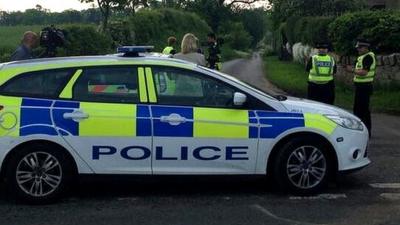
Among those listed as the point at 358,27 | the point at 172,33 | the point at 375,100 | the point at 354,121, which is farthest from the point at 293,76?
the point at 354,121

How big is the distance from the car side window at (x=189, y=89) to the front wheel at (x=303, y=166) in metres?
0.77

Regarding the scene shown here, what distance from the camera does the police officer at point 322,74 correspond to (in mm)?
10852

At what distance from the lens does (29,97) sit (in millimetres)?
6402

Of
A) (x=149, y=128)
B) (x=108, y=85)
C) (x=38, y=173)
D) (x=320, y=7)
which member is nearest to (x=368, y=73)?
(x=149, y=128)

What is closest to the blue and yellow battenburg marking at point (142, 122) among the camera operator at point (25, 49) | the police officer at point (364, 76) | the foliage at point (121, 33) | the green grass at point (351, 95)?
the camera operator at point (25, 49)

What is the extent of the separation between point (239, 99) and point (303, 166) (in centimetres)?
98

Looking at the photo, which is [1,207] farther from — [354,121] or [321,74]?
[321,74]

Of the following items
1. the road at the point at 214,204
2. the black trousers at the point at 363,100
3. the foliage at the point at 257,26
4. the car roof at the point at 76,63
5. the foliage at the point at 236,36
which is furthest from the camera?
the foliage at the point at 257,26

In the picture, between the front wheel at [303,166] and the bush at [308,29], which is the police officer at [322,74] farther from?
the bush at [308,29]

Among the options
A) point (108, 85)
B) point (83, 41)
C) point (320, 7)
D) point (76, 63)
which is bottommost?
point (83, 41)

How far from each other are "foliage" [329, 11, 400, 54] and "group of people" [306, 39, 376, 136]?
20.6 feet

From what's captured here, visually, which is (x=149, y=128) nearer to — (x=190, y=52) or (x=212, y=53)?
(x=190, y=52)

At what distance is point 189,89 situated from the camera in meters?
6.58

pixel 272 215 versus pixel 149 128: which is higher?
pixel 149 128
